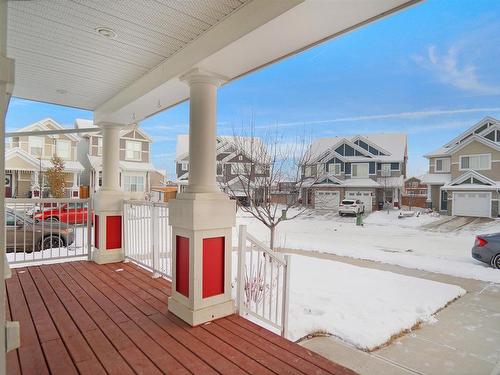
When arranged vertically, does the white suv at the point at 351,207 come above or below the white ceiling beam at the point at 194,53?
below

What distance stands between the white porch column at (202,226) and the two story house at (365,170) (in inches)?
671

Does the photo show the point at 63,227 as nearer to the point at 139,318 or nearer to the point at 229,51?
the point at 139,318

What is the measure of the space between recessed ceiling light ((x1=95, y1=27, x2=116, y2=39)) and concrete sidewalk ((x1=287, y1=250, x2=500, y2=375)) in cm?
341

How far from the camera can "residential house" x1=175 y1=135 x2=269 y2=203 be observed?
26.3 ft

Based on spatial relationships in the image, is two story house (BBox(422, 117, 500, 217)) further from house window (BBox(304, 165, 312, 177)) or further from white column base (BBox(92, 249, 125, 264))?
white column base (BBox(92, 249, 125, 264))

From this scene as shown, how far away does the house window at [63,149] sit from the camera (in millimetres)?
17334

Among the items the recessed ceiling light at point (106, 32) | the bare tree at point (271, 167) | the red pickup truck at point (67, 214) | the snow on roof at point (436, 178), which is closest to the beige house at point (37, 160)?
the red pickup truck at point (67, 214)

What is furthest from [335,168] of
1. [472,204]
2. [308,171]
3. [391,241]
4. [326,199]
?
[308,171]

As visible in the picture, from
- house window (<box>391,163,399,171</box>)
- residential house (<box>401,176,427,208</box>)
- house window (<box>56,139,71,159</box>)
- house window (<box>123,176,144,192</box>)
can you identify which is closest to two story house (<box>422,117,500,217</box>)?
residential house (<box>401,176,427,208</box>)

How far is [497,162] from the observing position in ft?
46.0

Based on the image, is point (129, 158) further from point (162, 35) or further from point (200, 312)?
point (200, 312)

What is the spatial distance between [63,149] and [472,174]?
2269 cm

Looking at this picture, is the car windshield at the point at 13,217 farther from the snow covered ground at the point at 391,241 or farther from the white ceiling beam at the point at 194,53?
the snow covered ground at the point at 391,241

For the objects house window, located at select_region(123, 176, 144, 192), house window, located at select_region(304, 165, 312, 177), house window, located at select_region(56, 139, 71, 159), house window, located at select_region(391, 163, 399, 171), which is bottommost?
house window, located at select_region(123, 176, 144, 192)
